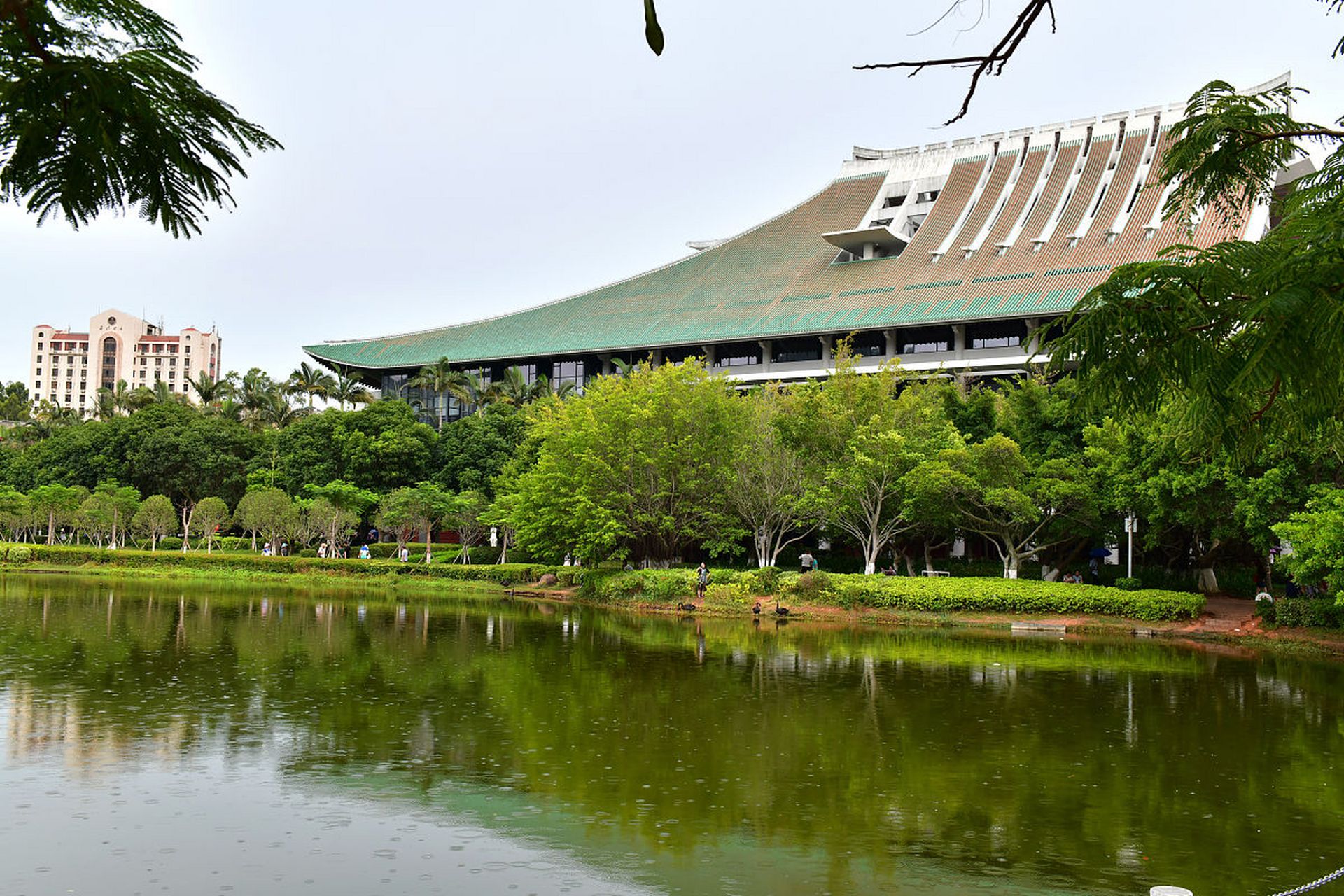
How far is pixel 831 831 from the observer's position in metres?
9.60

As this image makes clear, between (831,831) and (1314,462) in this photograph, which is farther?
(1314,462)

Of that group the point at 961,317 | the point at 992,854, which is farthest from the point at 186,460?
the point at 992,854

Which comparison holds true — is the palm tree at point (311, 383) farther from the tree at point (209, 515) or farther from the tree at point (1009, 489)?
the tree at point (1009, 489)

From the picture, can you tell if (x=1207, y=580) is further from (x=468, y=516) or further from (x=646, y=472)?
(x=468, y=516)

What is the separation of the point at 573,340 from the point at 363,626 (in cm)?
4270

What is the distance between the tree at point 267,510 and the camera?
4647 cm

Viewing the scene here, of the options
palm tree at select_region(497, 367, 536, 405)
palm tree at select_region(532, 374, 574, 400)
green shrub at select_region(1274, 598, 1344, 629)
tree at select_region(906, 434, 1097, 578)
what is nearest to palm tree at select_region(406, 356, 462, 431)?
palm tree at select_region(497, 367, 536, 405)

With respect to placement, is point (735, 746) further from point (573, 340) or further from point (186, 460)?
point (573, 340)

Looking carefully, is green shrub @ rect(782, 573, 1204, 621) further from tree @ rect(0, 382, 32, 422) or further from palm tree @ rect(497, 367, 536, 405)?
tree @ rect(0, 382, 32, 422)

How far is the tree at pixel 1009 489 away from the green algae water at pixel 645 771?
937 centimetres

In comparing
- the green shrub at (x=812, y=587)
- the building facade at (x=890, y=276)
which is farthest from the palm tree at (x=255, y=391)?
the green shrub at (x=812, y=587)

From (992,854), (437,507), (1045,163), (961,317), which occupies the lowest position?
(992,854)

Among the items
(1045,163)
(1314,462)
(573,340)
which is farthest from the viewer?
(573,340)

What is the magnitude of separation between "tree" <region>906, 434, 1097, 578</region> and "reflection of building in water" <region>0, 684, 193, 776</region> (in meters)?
23.6
